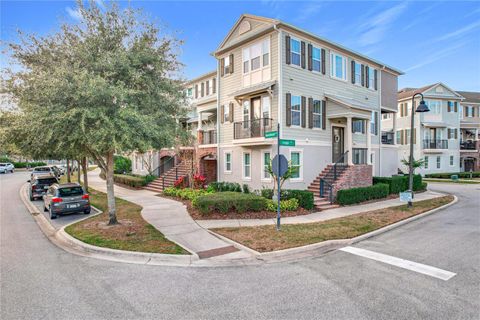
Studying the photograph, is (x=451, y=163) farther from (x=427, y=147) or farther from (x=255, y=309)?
(x=255, y=309)

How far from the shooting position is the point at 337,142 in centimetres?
1892

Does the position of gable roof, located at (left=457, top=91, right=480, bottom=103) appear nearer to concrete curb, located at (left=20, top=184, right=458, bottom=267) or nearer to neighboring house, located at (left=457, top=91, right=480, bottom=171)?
neighboring house, located at (left=457, top=91, right=480, bottom=171)

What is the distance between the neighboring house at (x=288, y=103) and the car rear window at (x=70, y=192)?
345 inches

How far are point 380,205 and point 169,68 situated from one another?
12795 mm

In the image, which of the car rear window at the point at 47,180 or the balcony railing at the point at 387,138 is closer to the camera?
the car rear window at the point at 47,180

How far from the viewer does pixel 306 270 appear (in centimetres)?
650

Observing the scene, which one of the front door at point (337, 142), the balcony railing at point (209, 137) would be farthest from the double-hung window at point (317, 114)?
the balcony railing at point (209, 137)

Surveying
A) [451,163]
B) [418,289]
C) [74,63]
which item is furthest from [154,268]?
[451,163]

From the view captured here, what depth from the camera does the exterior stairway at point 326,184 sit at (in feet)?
47.3

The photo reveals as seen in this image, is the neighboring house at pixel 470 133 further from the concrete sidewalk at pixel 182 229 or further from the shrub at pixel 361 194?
the concrete sidewalk at pixel 182 229

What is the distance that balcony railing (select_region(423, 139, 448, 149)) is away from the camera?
33.8 meters

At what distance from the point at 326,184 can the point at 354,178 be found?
1.89 metres

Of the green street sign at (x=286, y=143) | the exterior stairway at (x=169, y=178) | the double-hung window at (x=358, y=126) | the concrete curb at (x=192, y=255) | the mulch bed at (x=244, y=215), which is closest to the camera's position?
the concrete curb at (x=192, y=255)

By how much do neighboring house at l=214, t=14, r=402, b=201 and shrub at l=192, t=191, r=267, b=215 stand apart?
3279 millimetres
